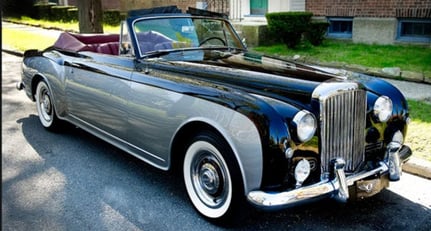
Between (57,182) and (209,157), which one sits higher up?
(209,157)

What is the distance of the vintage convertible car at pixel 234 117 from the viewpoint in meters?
2.84

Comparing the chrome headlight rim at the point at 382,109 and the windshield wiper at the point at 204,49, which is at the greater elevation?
the windshield wiper at the point at 204,49

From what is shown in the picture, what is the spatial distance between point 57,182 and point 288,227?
2.17 meters

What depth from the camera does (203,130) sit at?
3.25 metres

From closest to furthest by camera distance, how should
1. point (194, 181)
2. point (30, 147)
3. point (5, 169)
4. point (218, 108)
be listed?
1. point (218, 108)
2. point (194, 181)
3. point (5, 169)
4. point (30, 147)

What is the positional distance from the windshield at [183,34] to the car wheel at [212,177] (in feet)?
4.27

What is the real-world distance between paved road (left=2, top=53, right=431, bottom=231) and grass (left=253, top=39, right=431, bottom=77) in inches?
174

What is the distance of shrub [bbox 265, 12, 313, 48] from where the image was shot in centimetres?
977

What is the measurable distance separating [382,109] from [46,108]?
411 centimetres

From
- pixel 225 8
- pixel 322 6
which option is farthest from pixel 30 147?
pixel 225 8

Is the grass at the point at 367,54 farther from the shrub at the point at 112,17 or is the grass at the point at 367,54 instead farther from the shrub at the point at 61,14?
the shrub at the point at 61,14

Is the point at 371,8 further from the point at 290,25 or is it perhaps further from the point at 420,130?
the point at 420,130

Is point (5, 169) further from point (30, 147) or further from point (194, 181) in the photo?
point (194, 181)

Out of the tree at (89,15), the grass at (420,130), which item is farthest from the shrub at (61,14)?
the grass at (420,130)
